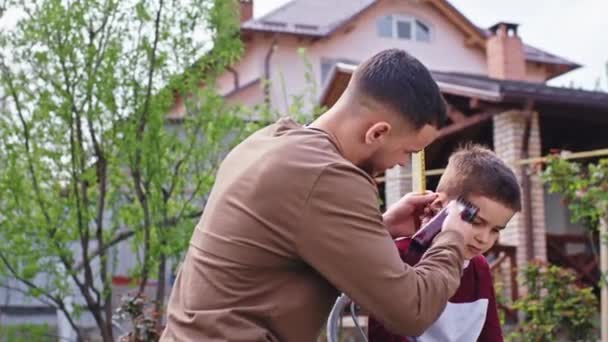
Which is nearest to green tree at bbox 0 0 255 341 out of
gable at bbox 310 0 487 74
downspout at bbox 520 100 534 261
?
downspout at bbox 520 100 534 261

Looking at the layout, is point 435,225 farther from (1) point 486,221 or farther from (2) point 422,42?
(2) point 422,42

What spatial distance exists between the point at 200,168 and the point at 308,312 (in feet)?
23.8

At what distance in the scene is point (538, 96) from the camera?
40.4 feet

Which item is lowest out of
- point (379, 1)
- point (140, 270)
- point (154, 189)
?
point (140, 270)

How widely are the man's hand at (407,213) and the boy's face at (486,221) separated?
77mm

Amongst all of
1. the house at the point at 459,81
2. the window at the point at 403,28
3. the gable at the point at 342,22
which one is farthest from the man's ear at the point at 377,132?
the window at the point at 403,28

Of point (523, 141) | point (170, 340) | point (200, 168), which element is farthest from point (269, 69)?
point (170, 340)

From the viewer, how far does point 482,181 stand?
10.0 ft

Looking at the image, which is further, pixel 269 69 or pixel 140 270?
pixel 269 69

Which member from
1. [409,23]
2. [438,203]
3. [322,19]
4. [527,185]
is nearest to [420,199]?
[438,203]

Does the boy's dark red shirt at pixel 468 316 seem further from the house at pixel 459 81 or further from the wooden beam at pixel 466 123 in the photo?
the wooden beam at pixel 466 123

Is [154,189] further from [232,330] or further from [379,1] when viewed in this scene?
[379,1]

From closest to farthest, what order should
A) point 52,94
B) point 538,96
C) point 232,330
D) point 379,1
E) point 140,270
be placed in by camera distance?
point 232,330 < point 52,94 < point 140,270 < point 538,96 < point 379,1

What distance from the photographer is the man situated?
6.81 feet
